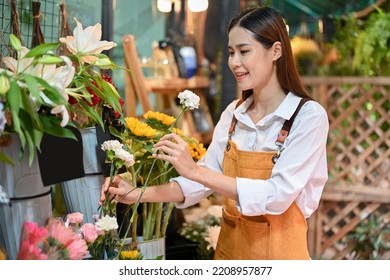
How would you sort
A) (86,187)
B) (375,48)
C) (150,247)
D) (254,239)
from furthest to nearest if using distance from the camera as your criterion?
(375,48)
(150,247)
(254,239)
(86,187)

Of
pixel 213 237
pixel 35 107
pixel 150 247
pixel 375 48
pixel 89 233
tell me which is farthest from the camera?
pixel 375 48

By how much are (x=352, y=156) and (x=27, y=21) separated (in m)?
2.76

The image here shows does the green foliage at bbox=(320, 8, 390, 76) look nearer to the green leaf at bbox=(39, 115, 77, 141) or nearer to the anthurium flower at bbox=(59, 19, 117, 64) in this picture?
the anthurium flower at bbox=(59, 19, 117, 64)

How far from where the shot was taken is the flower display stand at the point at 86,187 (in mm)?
1694

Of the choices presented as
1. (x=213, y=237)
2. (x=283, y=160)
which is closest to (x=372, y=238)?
(x=213, y=237)

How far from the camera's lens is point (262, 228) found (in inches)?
71.0

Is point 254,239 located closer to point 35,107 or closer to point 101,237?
point 101,237

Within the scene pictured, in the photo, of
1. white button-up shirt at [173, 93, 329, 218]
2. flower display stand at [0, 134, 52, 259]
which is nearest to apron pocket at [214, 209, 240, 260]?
white button-up shirt at [173, 93, 329, 218]

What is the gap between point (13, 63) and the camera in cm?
136

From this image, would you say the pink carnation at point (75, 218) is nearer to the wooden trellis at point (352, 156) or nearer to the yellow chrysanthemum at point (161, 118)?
the yellow chrysanthemum at point (161, 118)

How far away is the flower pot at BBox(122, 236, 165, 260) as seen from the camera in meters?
1.95

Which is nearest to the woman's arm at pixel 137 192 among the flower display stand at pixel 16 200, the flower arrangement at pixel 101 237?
the flower arrangement at pixel 101 237

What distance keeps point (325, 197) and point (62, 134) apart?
9.99 feet

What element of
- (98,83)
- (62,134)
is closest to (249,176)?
(98,83)
